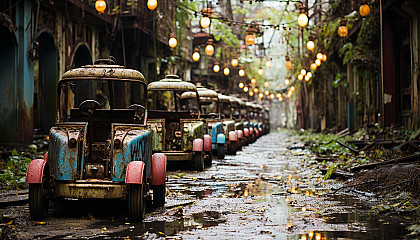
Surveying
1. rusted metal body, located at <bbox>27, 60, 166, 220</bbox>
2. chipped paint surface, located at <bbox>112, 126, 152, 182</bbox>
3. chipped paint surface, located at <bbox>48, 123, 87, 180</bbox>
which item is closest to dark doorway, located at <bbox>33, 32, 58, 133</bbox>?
rusted metal body, located at <bbox>27, 60, 166, 220</bbox>

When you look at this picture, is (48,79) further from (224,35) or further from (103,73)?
(224,35)

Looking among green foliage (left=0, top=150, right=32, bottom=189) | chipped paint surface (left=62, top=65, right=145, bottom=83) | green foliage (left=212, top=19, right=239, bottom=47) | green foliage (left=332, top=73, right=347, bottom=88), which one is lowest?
green foliage (left=0, top=150, right=32, bottom=189)

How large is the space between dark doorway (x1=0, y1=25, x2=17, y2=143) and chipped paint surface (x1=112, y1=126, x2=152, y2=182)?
29.7 ft

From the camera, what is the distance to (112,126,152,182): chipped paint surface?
20.4ft

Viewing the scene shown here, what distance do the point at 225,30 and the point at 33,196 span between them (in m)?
36.2

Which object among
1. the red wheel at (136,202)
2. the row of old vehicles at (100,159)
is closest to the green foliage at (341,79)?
the row of old vehicles at (100,159)

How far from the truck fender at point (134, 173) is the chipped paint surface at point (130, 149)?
0.66 feet

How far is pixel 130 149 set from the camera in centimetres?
628

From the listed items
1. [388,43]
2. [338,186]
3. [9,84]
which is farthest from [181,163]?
[388,43]

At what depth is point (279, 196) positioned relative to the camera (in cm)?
809

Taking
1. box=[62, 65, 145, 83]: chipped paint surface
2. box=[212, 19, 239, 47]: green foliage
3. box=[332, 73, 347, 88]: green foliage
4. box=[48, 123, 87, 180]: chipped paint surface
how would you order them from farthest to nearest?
box=[212, 19, 239, 47]: green foliage → box=[332, 73, 347, 88]: green foliage → box=[62, 65, 145, 83]: chipped paint surface → box=[48, 123, 87, 180]: chipped paint surface

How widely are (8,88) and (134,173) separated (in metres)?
9.96

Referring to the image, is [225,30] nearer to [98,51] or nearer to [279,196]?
[98,51]

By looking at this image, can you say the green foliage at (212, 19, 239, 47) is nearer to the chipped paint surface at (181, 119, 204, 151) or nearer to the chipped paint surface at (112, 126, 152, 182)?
the chipped paint surface at (181, 119, 204, 151)
